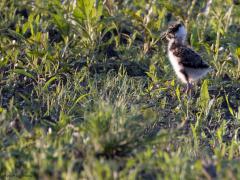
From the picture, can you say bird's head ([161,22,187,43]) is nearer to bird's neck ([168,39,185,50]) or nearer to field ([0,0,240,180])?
bird's neck ([168,39,185,50])

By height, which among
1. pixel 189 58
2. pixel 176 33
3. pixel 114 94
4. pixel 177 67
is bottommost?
pixel 114 94

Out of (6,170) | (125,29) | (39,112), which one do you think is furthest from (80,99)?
(125,29)

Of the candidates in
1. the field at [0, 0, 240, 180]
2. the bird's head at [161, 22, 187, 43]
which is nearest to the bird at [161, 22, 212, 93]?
Result: the field at [0, 0, 240, 180]

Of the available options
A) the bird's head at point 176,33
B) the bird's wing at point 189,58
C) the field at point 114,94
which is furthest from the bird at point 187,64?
the bird's head at point 176,33

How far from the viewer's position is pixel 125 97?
5941 mm

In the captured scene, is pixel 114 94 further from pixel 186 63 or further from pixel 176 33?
pixel 176 33

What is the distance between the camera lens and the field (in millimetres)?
4277

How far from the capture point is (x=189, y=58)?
21.7ft

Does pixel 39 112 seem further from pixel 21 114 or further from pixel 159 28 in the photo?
pixel 159 28

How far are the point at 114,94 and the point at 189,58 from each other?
92 cm

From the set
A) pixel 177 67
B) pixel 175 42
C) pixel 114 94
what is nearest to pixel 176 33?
pixel 175 42

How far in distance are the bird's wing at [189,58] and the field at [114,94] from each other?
26 centimetres

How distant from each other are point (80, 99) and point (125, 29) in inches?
87.3

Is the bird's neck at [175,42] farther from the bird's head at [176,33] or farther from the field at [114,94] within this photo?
the field at [114,94]
